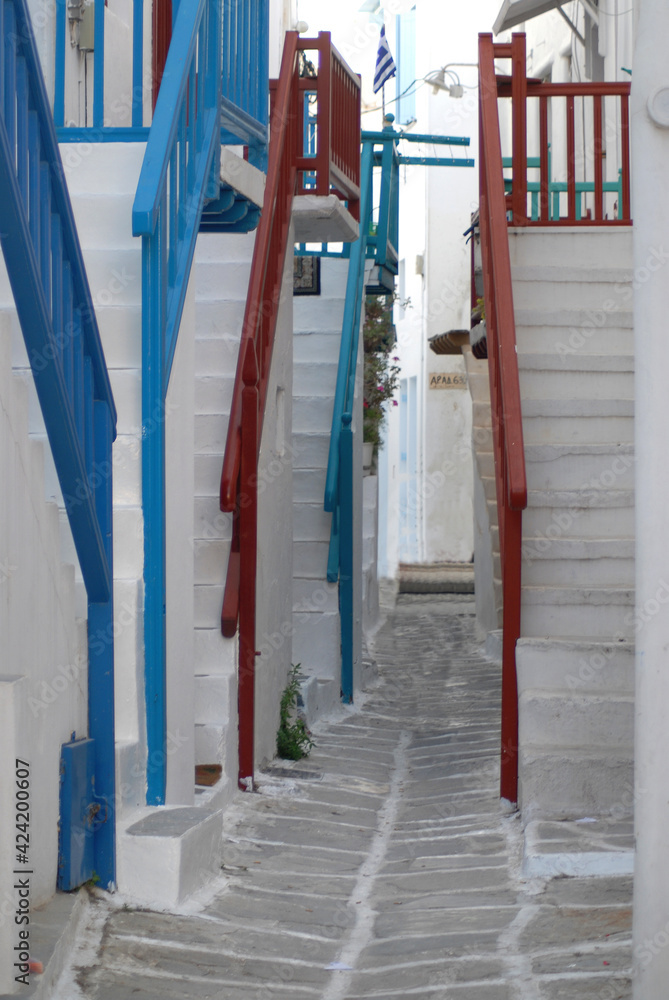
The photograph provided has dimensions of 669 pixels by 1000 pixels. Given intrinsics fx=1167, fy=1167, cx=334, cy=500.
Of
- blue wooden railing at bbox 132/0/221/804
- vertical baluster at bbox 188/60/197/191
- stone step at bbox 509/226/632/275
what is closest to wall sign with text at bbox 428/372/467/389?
stone step at bbox 509/226/632/275

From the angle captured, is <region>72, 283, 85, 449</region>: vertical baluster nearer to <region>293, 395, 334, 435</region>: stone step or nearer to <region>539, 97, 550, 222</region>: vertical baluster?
<region>539, 97, 550, 222</region>: vertical baluster

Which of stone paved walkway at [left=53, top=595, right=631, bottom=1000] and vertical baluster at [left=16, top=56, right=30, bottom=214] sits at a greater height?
vertical baluster at [left=16, top=56, right=30, bottom=214]

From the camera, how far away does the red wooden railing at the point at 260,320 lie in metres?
5.49

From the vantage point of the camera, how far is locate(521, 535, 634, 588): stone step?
18.3ft

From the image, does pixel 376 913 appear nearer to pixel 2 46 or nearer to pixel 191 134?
pixel 2 46

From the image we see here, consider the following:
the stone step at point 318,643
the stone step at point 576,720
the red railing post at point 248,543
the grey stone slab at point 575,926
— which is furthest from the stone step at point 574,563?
the stone step at point 318,643

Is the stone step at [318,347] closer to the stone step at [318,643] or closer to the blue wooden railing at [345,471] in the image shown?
the blue wooden railing at [345,471]

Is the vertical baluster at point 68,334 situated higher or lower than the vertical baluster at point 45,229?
lower

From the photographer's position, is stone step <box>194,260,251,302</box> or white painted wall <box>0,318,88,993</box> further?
stone step <box>194,260,251,302</box>

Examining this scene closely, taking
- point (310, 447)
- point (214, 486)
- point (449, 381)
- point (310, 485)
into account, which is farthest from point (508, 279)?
point (449, 381)

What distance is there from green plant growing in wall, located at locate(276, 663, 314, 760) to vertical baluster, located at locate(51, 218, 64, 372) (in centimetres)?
Result: 372

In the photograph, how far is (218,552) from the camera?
5637 millimetres

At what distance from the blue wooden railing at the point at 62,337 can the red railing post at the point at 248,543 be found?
1.93 meters

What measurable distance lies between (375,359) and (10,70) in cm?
1106
